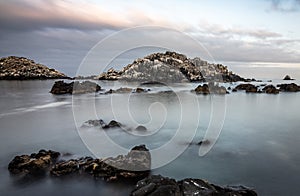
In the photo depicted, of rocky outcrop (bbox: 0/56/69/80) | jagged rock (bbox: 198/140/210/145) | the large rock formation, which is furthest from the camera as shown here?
rocky outcrop (bbox: 0/56/69/80)

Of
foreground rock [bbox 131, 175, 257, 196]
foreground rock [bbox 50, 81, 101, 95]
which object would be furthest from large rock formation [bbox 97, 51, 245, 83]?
foreground rock [bbox 131, 175, 257, 196]

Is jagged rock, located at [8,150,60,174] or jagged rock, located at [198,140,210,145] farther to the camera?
jagged rock, located at [198,140,210,145]

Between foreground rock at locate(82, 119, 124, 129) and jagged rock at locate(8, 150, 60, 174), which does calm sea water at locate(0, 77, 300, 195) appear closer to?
jagged rock at locate(8, 150, 60, 174)

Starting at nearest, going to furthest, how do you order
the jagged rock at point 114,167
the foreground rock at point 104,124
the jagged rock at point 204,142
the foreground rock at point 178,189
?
the foreground rock at point 178,189 → the jagged rock at point 114,167 → the jagged rock at point 204,142 → the foreground rock at point 104,124

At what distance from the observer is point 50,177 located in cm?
551

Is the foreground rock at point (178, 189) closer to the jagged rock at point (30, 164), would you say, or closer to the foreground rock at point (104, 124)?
the jagged rock at point (30, 164)

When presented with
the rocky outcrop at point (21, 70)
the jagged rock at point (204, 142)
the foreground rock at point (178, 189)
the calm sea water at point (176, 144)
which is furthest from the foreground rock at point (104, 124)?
the rocky outcrop at point (21, 70)

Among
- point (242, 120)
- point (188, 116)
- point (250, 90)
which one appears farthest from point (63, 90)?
point (250, 90)

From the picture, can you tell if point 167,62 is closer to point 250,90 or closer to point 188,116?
point 250,90

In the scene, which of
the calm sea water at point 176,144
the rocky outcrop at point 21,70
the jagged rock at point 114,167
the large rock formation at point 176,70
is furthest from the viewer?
the rocky outcrop at point 21,70

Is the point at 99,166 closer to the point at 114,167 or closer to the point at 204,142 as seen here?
the point at 114,167

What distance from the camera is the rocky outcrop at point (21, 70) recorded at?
58.8m

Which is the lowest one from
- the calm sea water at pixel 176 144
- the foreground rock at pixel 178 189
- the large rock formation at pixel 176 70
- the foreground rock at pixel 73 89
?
the calm sea water at pixel 176 144

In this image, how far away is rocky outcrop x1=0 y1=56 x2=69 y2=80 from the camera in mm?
58800
